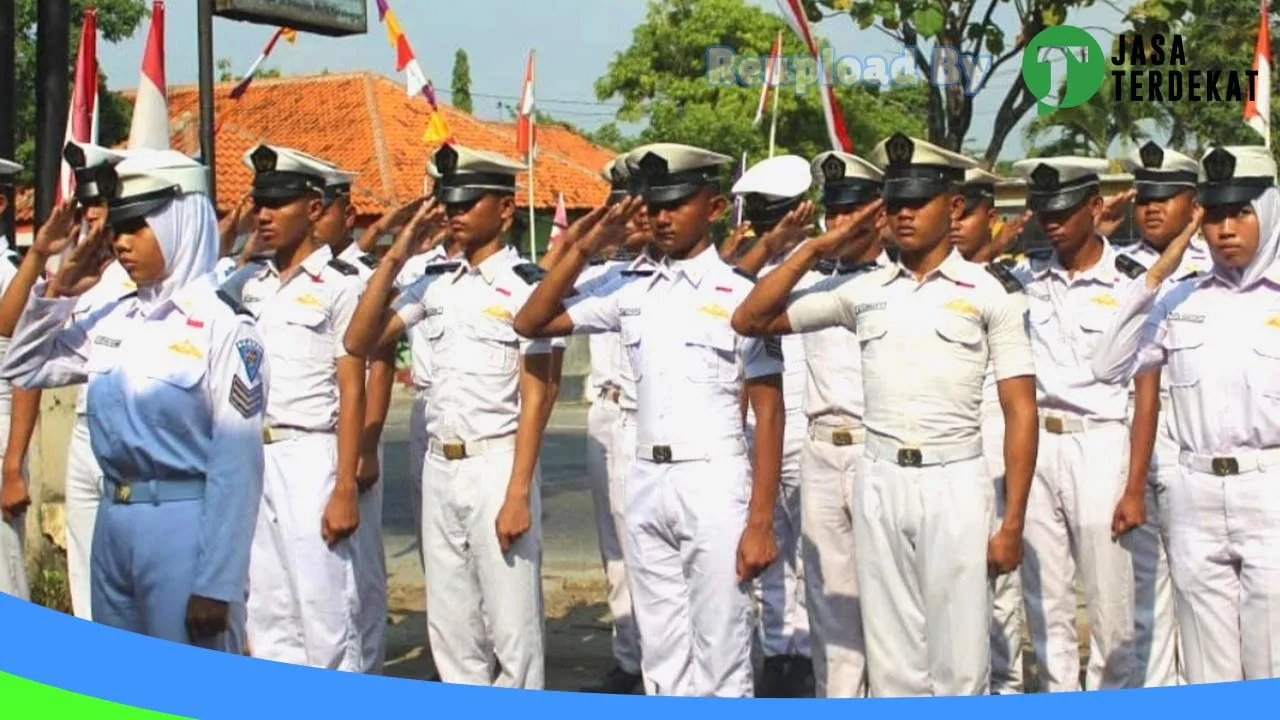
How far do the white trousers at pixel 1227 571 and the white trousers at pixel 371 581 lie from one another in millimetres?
Answer: 3262

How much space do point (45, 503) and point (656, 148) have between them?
4557mm

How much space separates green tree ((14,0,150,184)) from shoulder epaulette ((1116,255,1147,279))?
33.6 feet

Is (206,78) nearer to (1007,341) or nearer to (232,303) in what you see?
(232,303)

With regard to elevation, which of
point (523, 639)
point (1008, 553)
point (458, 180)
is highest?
point (458, 180)

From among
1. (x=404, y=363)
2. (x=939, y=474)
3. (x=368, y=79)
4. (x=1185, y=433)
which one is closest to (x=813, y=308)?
(x=939, y=474)

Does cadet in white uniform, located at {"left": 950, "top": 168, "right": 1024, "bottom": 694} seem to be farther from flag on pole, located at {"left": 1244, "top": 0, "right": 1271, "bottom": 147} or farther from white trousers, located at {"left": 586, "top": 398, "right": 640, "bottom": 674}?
flag on pole, located at {"left": 1244, "top": 0, "right": 1271, "bottom": 147}

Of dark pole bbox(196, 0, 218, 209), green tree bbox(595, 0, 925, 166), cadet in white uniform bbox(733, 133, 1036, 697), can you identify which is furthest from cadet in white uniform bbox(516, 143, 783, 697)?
green tree bbox(595, 0, 925, 166)

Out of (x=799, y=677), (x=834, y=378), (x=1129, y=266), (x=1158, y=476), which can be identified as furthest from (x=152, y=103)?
(x=1158, y=476)

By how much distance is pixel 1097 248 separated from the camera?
24.7 feet

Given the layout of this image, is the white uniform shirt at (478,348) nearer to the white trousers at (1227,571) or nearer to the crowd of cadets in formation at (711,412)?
the crowd of cadets in formation at (711,412)

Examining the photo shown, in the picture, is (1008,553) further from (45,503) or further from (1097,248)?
(45,503)

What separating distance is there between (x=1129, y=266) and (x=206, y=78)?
4.53 metres

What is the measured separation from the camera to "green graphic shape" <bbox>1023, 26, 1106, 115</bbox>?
47.4ft

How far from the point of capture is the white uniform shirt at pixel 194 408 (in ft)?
16.9
